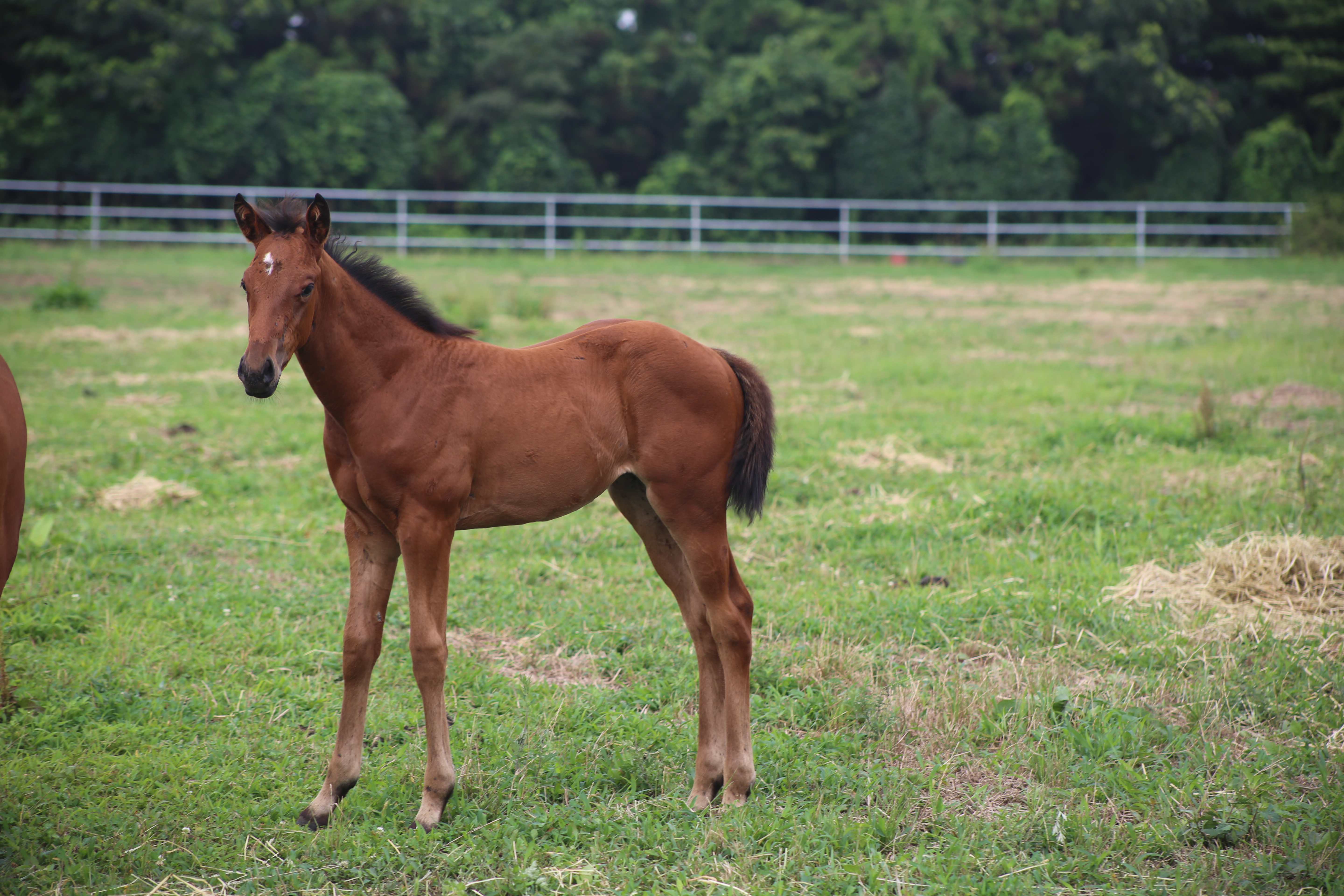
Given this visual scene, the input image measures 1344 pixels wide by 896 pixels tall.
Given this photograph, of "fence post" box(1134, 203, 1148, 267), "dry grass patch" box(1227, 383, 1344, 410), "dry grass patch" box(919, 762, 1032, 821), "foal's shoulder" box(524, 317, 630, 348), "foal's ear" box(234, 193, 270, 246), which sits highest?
"fence post" box(1134, 203, 1148, 267)

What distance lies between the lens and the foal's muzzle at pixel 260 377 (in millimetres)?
2783

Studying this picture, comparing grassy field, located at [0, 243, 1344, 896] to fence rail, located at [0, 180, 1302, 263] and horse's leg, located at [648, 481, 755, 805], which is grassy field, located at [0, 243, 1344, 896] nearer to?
horse's leg, located at [648, 481, 755, 805]

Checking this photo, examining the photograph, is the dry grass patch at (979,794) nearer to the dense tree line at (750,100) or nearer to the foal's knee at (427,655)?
the foal's knee at (427,655)

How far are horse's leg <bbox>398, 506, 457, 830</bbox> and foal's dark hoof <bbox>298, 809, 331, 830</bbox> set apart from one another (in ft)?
0.94

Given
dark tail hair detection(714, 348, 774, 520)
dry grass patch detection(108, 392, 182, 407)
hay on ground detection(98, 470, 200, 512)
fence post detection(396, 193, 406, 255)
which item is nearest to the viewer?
dark tail hair detection(714, 348, 774, 520)

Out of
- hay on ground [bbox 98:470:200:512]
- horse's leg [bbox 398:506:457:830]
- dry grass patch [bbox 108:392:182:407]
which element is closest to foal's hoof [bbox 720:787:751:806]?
horse's leg [bbox 398:506:457:830]

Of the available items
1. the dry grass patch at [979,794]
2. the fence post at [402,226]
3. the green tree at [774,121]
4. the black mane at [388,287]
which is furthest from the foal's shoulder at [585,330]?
the green tree at [774,121]

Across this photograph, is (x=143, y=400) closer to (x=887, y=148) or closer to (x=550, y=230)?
(x=550, y=230)

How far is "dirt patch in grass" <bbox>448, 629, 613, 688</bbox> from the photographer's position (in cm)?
426

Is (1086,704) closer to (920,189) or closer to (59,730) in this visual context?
(59,730)

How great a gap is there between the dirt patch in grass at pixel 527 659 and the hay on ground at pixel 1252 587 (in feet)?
8.19

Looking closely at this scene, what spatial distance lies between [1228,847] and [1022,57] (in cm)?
3065

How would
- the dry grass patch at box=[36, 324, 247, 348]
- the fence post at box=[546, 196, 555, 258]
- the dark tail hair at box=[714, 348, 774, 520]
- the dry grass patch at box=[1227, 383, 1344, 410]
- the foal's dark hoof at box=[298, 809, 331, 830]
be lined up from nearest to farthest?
1. the foal's dark hoof at box=[298, 809, 331, 830]
2. the dark tail hair at box=[714, 348, 774, 520]
3. the dry grass patch at box=[1227, 383, 1344, 410]
4. the dry grass patch at box=[36, 324, 247, 348]
5. the fence post at box=[546, 196, 555, 258]

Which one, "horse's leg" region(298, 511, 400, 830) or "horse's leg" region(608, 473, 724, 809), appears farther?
"horse's leg" region(608, 473, 724, 809)
